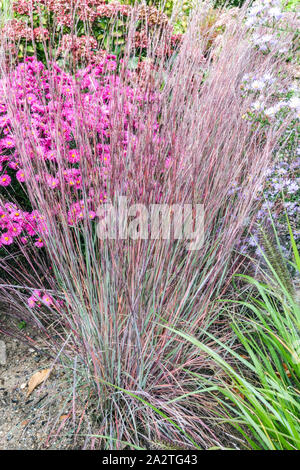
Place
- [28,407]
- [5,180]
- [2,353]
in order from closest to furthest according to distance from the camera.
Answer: [28,407] < [2,353] < [5,180]

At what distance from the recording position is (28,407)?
5.74 ft

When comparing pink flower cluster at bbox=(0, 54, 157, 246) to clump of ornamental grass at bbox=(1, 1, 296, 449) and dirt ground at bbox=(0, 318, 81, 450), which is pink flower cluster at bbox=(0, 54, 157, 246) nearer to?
clump of ornamental grass at bbox=(1, 1, 296, 449)

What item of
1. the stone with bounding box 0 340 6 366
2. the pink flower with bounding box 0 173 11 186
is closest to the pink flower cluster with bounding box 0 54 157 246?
the pink flower with bounding box 0 173 11 186

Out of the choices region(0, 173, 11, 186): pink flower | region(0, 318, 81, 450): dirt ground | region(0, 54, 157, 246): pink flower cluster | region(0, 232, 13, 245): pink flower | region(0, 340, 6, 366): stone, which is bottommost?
region(0, 340, 6, 366): stone

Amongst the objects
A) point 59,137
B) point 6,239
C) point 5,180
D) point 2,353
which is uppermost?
point 59,137

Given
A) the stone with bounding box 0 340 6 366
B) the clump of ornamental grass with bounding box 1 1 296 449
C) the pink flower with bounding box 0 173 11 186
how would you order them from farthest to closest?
the pink flower with bounding box 0 173 11 186 → the stone with bounding box 0 340 6 366 → the clump of ornamental grass with bounding box 1 1 296 449

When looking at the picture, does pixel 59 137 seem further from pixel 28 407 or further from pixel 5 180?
pixel 28 407

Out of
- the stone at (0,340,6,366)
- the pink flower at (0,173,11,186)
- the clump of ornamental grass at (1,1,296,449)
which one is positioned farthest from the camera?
the pink flower at (0,173,11,186)

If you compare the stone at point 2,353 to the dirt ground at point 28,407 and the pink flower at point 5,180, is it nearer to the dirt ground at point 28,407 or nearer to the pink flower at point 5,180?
the dirt ground at point 28,407

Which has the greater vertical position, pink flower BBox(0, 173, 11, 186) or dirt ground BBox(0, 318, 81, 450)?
pink flower BBox(0, 173, 11, 186)

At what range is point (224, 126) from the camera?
6.96ft

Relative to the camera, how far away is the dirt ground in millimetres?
1590

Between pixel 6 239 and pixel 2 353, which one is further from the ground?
pixel 6 239

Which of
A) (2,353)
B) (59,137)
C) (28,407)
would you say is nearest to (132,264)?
(59,137)
